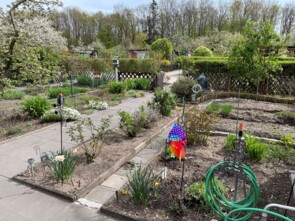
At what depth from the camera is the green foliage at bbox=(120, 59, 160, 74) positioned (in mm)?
11836

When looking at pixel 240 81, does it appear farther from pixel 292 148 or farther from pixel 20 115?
pixel 20 115

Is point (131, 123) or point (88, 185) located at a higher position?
point (131, 123)

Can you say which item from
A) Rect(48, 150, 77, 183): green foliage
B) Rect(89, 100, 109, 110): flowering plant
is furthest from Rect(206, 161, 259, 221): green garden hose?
A: Rect(89, 100, 109, 110): flowering plant

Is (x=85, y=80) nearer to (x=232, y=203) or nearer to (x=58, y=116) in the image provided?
(x=58, y=116)

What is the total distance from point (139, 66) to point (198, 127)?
859cm

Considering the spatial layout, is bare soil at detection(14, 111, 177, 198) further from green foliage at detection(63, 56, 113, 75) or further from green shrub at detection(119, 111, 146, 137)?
green foliage at detection(63, 56, 113, 75)

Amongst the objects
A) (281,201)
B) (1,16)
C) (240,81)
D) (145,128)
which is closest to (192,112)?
(145,128)

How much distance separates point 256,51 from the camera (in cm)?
819

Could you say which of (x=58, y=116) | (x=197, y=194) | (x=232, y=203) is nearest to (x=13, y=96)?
(x=58, y=116)

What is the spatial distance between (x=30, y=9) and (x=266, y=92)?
30.5ft

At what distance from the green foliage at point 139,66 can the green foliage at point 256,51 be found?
4.20 metres

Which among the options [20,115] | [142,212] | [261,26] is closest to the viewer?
[142,212]

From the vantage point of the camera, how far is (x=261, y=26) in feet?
26.6

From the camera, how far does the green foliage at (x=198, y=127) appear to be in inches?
170
